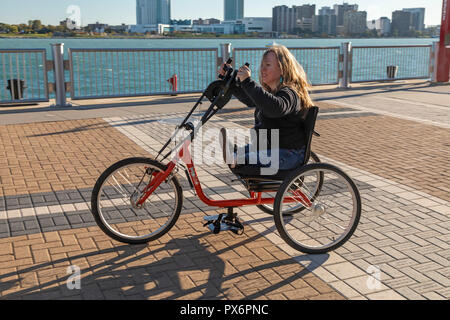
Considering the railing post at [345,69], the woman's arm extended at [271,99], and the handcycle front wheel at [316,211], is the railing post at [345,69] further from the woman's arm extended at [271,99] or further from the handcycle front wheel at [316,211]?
the woman's arm extended at [271,99]

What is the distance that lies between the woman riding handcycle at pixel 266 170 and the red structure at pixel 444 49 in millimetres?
13612

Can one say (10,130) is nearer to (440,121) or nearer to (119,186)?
(119,186)

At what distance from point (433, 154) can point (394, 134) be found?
1466 millimetres

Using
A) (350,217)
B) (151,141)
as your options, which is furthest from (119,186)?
(151,141)

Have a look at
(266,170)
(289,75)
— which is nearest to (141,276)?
(266,170)

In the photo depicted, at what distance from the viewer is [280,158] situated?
429 cm

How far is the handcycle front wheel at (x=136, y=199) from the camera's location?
Result: 4148 mm

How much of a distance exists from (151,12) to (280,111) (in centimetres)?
5420

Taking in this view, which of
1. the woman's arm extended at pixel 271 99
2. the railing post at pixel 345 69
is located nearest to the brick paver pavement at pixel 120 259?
the woman's arm extended at pixel 271 99

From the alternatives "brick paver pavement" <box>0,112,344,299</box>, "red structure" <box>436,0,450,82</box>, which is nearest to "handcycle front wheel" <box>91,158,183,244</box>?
"brick paver pavement" <box>0,112,344,299</box>

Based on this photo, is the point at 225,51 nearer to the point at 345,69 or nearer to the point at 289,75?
the point at 345,69

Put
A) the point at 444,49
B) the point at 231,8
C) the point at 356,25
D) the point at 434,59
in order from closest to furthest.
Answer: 1. the point at 444,49
2. the point at 434,59
3. the point at 356,25
4. the point at 231,8

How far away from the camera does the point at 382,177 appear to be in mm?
6355

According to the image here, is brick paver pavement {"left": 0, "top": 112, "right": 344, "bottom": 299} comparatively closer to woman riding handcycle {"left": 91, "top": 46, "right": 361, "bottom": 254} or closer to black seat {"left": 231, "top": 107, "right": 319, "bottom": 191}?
woman riding handcycle {"left": 91, "top": 46, "right": 361, "bottom": 254}
